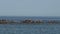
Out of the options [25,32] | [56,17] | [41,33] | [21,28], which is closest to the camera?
[41,33]

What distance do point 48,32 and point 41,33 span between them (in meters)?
0.39

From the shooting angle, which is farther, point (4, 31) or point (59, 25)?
point (59, 25)

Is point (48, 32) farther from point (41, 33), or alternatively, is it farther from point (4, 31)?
point (4, 31)

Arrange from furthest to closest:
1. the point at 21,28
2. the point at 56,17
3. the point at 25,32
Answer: the point at 56,17, the point at 21,28, the point at 25,32

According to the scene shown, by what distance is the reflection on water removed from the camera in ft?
16.1

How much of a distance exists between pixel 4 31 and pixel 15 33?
0.34 m

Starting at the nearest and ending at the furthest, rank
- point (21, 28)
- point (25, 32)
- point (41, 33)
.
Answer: point (41, 33) → point (25, 32) → point (21, 28)

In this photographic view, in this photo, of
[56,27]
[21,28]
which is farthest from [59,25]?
[21,28]

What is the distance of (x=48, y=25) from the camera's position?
18.4 ft

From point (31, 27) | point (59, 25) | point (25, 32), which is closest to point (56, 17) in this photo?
point (59, 25)

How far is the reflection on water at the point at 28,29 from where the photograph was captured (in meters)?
4.90

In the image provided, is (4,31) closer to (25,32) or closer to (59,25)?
(25,32)

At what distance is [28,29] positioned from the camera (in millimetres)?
5113

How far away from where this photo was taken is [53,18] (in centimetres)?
680
